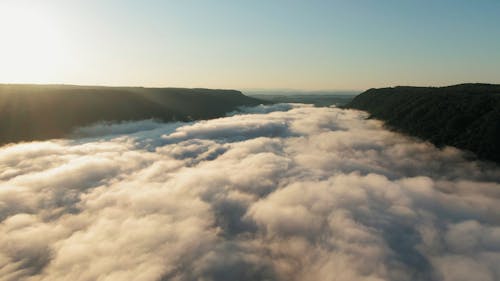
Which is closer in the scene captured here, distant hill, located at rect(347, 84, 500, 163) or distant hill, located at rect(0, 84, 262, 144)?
distant hill, located at rect(347, 84, 500, 163)

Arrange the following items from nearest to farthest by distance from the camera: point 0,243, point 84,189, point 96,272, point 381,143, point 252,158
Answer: point 96,272
point 0,243
point 84,189
point 252,158
point 381,143

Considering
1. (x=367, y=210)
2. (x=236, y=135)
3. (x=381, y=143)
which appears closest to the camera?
(x=367, y=210)

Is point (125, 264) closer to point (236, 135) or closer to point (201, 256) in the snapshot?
point (201, 256)

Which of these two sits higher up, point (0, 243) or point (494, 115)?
point (494, 115)

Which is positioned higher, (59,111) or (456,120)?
(456,120)

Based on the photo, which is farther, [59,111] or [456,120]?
[59,111]

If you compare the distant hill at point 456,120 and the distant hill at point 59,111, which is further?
the distant hill at point 59,111

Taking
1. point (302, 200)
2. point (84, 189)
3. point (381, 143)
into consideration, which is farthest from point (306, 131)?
point (84, 189)

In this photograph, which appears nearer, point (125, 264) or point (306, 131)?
point (125, 264)
